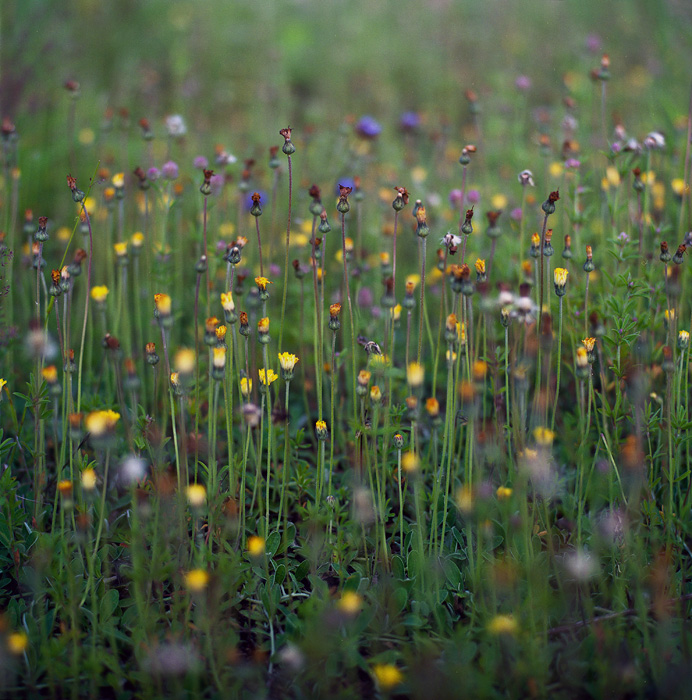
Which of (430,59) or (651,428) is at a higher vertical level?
(430,59)

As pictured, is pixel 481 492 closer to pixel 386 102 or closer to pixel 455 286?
pixel 455 286

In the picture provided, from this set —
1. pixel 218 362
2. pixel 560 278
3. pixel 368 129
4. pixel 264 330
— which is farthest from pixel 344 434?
pixel 368 129

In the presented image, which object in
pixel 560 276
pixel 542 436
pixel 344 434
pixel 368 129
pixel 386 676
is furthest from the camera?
pixel 368 129

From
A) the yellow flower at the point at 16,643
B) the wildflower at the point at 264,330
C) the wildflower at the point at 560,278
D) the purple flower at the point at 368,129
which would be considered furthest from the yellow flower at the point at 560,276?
the purple flower at the point at 368,129

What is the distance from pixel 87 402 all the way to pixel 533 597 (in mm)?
1322

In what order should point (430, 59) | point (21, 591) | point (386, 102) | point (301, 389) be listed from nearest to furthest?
point (21, 591), point (301, 389), point (386, 102), point (430, 59)

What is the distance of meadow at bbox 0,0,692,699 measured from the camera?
1350mm

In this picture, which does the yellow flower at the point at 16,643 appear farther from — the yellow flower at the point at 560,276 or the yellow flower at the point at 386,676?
the yellow flower at the point at 560,276

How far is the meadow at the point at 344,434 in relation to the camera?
53.1 inches

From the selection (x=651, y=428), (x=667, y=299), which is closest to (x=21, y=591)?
(x=651, y=428)

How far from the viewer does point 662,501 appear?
5.90ft

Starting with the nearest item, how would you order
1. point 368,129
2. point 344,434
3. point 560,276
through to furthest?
point 560,276, point 344,434, point 368,129

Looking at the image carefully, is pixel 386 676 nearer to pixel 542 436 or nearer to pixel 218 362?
pixel 542 436

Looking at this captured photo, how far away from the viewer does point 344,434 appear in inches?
80.6
